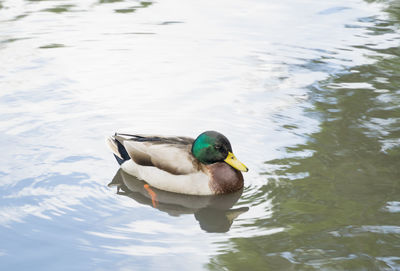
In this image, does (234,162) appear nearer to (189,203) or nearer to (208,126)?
(189,203)

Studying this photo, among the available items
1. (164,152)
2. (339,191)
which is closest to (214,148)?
(164,152)

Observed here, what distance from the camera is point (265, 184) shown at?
257 inches

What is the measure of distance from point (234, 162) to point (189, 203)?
1.87 feet

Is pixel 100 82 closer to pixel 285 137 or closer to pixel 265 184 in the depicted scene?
pixel 285 137

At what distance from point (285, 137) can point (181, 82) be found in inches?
91.1

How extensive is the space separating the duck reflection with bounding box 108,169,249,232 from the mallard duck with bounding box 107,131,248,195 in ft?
0.21

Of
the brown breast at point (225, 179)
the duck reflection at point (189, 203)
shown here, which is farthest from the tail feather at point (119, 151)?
the brown breast at point (225, 179)

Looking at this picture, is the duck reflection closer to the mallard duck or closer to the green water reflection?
the mallard duck

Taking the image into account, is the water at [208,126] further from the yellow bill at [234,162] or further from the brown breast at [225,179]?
the yellow bill at [234,162]

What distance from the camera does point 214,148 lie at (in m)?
6.59

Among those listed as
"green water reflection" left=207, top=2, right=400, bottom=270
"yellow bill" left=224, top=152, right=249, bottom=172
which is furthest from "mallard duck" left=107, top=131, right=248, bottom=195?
"green water reflection" left=207, top=2, right=400, bottom=270

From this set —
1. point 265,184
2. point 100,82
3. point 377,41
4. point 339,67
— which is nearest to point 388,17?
point 377,41

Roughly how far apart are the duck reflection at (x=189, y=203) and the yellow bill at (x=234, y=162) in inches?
10.3

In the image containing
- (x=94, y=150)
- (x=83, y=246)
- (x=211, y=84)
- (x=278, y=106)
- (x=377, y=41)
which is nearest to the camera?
(x=83, y=246)
